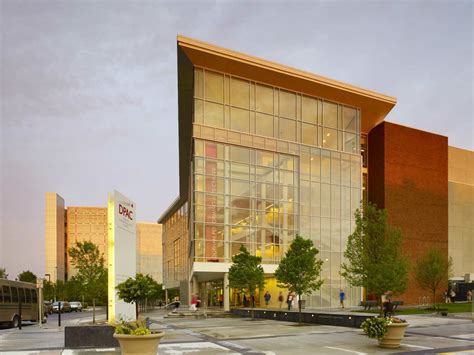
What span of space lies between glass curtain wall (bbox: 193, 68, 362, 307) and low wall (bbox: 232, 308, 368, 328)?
1014 centimetres

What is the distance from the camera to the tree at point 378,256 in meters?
25.7

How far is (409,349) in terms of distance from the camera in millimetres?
16812

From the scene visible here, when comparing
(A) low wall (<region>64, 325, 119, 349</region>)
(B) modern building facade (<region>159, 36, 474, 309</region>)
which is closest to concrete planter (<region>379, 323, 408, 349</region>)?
(A) low wall (<region>64, 325, 119, 349</region>)

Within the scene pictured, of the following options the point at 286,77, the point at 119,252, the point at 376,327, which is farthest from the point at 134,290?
the point at 286,77

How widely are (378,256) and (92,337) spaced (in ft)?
52.6

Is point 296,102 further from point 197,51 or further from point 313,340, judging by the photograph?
point 313,340

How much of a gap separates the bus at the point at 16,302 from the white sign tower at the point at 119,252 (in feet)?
53.0

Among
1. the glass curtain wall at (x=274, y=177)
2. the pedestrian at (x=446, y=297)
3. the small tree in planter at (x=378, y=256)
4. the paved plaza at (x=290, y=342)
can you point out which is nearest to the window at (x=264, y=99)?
the glass curtain wall at (x=274, y=177)

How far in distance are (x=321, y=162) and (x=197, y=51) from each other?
58.8ft

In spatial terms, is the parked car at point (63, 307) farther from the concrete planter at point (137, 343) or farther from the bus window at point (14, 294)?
the concrete planter at point (137, 343)

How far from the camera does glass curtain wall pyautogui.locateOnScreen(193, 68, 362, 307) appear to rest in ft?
149

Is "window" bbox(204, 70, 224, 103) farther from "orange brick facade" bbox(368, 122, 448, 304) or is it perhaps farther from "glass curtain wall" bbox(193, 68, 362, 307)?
"orange brick facade" bbox(368, 122, 448, 304)

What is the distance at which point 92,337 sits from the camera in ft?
58.4

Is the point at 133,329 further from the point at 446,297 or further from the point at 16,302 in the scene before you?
the point at 446,297
